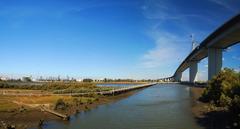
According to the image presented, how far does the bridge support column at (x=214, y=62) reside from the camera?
311 ft

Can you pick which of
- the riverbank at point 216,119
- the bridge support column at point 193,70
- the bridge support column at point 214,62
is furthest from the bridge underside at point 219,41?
the bridge support column at point 193,70

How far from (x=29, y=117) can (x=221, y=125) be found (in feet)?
76.0

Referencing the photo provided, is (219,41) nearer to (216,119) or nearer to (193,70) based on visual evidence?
(216,119)

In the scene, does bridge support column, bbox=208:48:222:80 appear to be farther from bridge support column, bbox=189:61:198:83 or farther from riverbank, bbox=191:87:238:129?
bridge support column, bbox=189:61:198:83

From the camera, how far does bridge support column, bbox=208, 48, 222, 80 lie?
311 feet

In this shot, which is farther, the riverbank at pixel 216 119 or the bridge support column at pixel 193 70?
the bridge support column at pixel 193 70

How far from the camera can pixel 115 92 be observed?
294ft

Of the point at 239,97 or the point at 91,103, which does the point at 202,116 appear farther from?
the point at 91,103

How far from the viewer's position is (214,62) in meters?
96.3

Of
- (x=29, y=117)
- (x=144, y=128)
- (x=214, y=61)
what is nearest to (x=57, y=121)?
(x=29, y=117)

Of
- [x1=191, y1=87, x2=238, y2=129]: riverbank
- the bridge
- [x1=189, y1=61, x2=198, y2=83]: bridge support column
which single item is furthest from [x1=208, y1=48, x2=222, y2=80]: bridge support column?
[x1=189, y1=61, x2=198, y2=83]: bridge support column

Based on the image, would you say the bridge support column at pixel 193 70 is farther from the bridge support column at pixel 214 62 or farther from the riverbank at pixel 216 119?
the riverbank at pixel 216 119

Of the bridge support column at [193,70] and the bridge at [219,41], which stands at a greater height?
the bridge at [219,41]

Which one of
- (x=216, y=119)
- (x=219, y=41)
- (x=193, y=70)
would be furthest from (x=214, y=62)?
(x=193, y=70)
